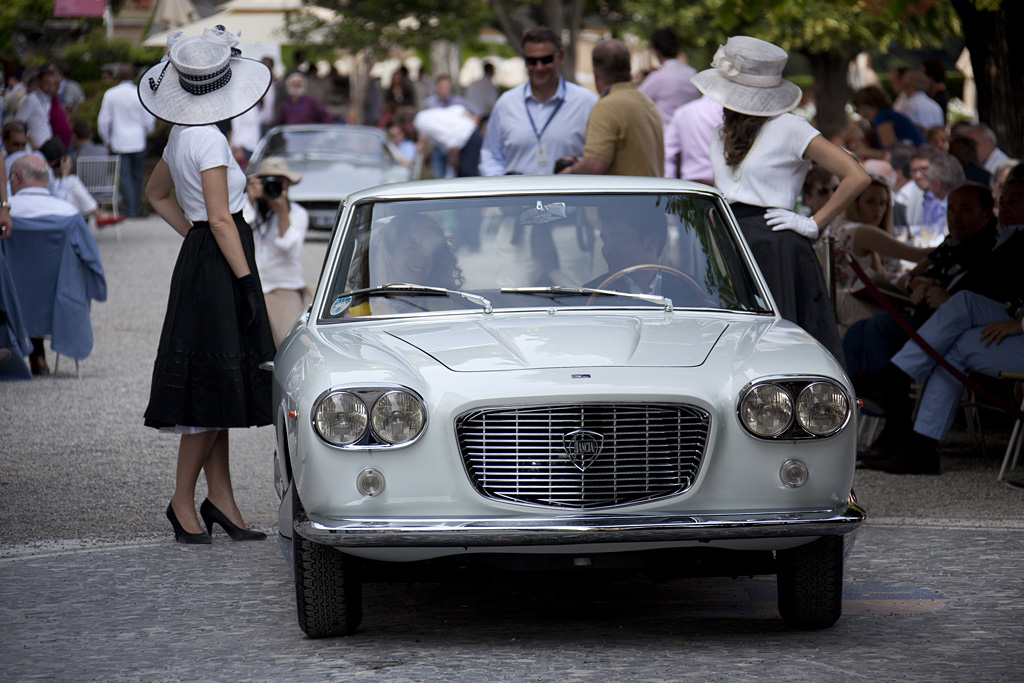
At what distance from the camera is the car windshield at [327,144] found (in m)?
21.3

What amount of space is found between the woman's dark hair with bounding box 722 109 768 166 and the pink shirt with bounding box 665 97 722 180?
16.5 feet

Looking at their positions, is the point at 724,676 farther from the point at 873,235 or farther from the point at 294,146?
the point at 294,146

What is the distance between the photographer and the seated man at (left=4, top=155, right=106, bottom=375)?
11.3 meters

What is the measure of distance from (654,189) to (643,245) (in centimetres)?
35

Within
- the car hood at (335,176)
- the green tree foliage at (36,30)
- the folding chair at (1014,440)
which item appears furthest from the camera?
the green tree foliage at (36,30)

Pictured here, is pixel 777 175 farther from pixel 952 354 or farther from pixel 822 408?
pixel 822 408

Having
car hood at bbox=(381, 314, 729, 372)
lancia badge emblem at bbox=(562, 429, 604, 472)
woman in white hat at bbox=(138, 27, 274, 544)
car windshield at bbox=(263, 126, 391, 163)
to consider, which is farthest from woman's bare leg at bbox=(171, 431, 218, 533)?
car windshield at bbox=(263, 126, 391, 163)

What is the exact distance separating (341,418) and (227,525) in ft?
7.36

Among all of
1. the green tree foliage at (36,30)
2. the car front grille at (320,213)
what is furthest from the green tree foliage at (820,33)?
the green tree foliage at (36,30)

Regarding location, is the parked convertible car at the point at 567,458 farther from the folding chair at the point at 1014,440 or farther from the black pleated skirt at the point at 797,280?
the folding chair at the point at 1014,440

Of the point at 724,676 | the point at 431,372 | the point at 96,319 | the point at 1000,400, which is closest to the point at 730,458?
the point at 724,676

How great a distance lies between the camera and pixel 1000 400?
25.0 feet

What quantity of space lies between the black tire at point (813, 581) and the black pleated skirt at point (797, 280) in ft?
6.96

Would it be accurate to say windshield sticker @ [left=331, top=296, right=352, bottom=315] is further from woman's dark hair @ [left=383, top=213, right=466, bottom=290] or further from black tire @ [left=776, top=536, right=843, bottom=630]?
black tire @ [left=776, top=536, right=843, bottom=630]
